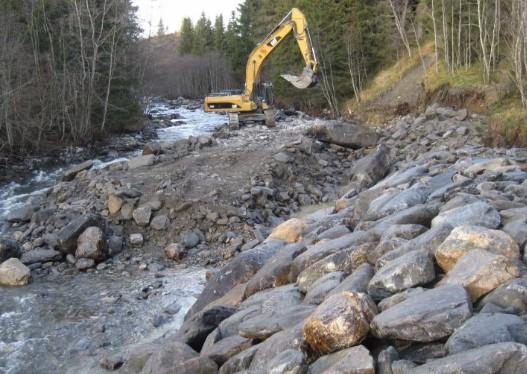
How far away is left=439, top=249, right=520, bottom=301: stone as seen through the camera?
416 centimetres

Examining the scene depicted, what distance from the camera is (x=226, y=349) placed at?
4996mm

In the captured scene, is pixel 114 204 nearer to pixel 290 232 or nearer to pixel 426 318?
pixel 290 232

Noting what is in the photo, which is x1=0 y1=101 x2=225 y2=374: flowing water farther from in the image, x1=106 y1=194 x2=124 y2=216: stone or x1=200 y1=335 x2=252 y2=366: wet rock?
x1=200 y1=335 x2=252 y2=366: wet rock

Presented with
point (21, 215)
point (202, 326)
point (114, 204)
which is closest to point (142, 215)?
point (114, 204)

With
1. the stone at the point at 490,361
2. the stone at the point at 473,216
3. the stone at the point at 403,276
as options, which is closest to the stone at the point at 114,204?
the stone at the point at 473,216

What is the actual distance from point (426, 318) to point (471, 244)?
1.17m

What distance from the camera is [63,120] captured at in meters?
21.1

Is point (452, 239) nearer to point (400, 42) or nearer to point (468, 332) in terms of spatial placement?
point (468, 332)

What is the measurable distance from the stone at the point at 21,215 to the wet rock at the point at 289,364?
30.6 feet

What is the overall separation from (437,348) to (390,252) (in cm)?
142

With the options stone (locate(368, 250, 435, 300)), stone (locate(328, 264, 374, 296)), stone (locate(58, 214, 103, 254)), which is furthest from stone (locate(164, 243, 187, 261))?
stone (locate(368, 250, 435, 300))

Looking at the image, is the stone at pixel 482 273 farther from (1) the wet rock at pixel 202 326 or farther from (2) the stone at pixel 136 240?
(2) the stone at pixel 136 240

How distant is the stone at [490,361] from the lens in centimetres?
311

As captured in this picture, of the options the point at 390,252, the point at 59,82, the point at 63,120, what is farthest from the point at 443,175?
the point at 59,82
